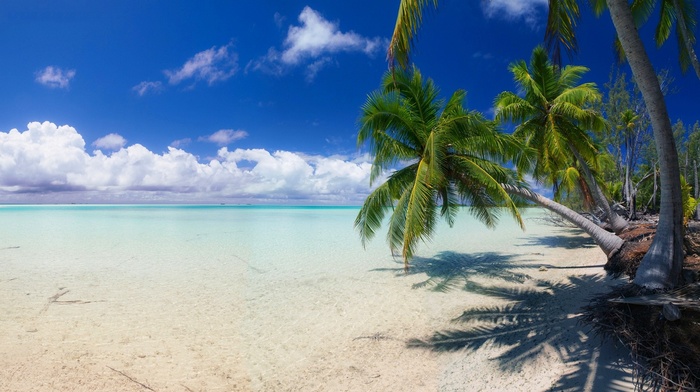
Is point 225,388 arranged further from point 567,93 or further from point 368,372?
point 567,93

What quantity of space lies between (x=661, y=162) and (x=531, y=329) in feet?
9.66

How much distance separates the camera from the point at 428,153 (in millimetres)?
7230

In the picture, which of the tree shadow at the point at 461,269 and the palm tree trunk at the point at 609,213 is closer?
the tree shadow at the point at 461,269

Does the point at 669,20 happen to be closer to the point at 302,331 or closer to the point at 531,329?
the point at 531,329

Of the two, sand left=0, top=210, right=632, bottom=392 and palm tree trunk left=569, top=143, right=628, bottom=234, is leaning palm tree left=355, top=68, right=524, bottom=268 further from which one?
palm tree trunk left=569, top=143, right=628, bottom=234

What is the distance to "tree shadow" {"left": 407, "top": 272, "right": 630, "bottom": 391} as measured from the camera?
10.5 feet

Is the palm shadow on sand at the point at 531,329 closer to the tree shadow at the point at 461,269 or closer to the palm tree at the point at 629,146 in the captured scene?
the tree shadow at the point at 461,269

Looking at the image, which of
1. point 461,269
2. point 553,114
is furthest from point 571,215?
point 553,114

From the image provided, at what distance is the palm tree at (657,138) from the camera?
13.9 feet

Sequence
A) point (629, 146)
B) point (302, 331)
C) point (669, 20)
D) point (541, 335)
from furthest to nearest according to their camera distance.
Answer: point (629, 146)
point (669, 20)
point (302, 331)
point (541, 335)

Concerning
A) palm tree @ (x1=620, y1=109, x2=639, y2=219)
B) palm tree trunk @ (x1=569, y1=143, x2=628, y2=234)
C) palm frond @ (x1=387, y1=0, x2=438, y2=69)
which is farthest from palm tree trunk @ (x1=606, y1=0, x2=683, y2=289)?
palm tree @ (x1=620, y1=109, x2=639, y2=219)

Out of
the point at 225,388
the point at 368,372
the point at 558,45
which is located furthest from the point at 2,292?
the point at 558,45

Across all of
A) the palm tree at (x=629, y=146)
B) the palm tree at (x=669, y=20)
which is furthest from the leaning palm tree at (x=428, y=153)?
the palm tree at (x=629, y=146)

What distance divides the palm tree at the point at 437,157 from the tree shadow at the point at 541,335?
1.86m
